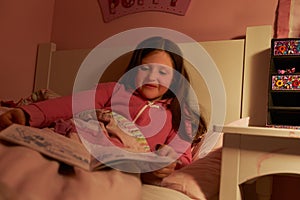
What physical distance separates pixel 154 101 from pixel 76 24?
802 mm

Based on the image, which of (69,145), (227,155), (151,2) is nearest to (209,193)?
(227,155)

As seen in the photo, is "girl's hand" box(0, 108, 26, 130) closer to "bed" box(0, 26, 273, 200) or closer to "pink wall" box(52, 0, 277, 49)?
"bed" box(0, 26, 273, 200)

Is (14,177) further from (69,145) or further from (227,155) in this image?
(227,155)

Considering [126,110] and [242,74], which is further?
[242,74]

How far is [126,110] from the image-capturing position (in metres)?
1.11

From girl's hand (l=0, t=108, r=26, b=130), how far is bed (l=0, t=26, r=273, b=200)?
222 millimetres

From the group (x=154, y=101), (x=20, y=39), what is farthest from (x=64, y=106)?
(x=20, y=39)

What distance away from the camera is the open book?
58 cm

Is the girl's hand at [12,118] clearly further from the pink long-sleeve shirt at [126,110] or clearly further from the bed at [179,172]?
the bed at [179,172]

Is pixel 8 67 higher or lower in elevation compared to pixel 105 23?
lower

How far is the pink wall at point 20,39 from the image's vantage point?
160cm

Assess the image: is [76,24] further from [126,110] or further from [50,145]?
[50,145]

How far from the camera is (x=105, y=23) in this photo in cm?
166

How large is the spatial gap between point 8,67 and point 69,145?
113cm
